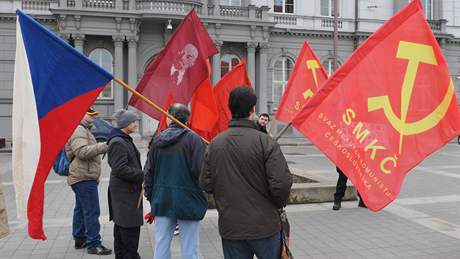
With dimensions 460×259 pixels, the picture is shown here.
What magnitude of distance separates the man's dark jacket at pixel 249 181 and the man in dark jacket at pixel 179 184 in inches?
40.7

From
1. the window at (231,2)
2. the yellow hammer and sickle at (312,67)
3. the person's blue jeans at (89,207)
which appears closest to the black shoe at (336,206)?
the yellow hammer and sickle at (312,67)

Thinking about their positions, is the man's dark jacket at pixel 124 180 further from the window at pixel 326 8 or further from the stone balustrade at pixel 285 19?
the window at pixel 326 8

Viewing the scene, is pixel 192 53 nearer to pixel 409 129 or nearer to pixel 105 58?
pixel 409 129

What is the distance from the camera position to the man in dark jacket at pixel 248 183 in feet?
10.9

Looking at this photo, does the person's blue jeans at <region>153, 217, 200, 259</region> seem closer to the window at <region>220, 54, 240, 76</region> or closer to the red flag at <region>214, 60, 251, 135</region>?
the red flag at <region>214, 60, 251, 135</region>

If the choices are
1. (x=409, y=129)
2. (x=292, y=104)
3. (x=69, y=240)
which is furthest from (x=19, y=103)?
(x=292, y=104)

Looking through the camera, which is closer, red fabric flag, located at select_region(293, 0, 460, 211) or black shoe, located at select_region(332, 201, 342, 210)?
red fabric flag, located at select_region(293, 0, 460, 211)

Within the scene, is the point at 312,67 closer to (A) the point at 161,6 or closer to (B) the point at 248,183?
(B) the point at 248,183

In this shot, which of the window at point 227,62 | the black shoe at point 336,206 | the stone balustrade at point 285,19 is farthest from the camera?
the stone balustrade at point 285,19

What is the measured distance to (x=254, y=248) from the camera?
3.46 metres

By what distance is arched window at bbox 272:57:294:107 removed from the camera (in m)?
28.4

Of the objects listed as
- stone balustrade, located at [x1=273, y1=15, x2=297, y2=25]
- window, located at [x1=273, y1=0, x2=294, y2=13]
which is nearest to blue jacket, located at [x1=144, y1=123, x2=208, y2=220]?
stone balustrade, located at [x1=273, y1=15, x2=297, y2=25]

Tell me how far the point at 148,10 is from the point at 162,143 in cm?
2125

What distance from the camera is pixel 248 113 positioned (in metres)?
3.50
